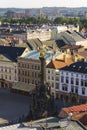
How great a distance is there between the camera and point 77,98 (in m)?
86.6

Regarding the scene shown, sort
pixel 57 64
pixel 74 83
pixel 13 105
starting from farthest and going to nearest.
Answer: pixel 57 64, pixel 74 83, pixel 13 105

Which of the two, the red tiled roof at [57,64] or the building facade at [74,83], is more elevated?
the red tiled roof at [57,64]

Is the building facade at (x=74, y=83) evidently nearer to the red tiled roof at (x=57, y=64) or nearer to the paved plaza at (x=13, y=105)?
the red tiled roof at (x=57, y=64)

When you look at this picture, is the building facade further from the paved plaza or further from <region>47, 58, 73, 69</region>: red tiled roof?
the paved plaza

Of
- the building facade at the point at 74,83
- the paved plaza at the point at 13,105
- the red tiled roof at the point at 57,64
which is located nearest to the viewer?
the paved plaza at the point at 13,105

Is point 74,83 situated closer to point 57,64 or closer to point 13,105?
point 57,64

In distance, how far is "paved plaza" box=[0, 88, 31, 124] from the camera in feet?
255

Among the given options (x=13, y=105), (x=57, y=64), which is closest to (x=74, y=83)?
(x=57, y=64)

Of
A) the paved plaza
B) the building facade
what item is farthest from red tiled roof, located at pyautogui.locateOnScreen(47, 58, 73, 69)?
the paved plaza

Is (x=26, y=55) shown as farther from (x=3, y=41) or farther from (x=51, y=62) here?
(x=3, y=41)

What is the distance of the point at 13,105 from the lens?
85562mm

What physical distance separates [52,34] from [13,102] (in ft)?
277

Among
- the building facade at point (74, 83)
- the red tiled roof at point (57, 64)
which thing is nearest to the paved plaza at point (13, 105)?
the building facade at point (74, 83)

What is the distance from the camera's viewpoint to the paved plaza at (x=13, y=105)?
7769 cm
